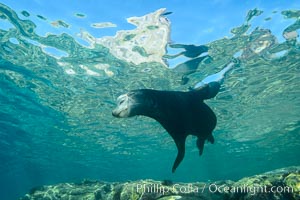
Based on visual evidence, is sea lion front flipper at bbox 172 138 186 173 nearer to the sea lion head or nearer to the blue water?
the sea lion head

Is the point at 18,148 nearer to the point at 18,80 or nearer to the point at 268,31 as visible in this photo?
the point at 18,80

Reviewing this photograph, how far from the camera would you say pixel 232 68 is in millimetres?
17172

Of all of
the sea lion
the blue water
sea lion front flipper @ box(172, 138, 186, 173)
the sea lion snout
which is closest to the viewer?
the sea lion snout

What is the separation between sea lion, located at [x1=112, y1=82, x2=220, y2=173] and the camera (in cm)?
609

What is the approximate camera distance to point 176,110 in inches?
287

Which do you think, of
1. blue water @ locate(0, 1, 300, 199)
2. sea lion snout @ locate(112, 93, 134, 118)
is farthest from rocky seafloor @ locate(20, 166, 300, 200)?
blue water @ locate(0, 1, 300, 199)

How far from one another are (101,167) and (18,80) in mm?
42828

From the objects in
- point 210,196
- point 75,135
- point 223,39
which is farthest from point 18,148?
point 210,196

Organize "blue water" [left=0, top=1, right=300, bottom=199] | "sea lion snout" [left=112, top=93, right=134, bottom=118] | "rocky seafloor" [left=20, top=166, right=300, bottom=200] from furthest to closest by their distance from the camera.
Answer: "blue water" [left=0, top=1, right=300, bottom=199] < "rocky seafloor" [left=20, top=166, right=300, bottom=200] < "sea lion snout" [left=112, top=93, right=134, bottom=118]

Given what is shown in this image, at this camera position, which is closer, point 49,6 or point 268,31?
point 49,6

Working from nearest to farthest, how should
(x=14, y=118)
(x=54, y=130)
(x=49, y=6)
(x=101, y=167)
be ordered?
(x=49, y=6), (x=14, y=118), (x=54, y=130), (x=101, y=167)

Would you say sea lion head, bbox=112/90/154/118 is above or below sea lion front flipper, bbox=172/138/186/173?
above

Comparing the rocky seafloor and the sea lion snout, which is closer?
the sea lion snout

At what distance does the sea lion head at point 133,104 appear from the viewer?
5.71 metres
